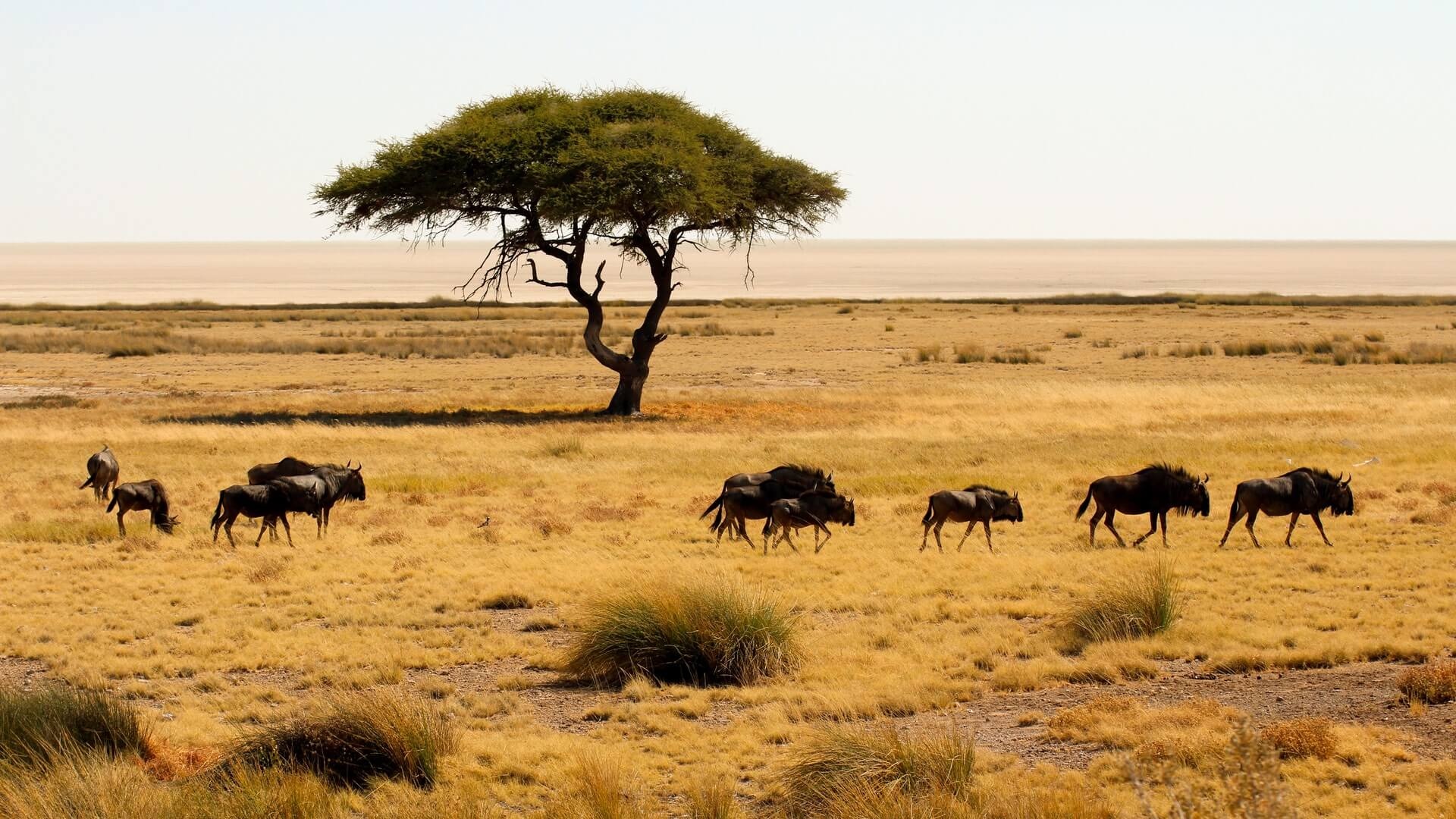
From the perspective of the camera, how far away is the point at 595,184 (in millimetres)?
36156

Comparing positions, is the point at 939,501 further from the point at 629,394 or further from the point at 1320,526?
the point at 629,394

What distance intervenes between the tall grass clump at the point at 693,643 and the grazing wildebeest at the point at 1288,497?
304 inches

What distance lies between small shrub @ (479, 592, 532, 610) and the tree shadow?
728 inches

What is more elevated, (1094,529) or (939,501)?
(939,501)

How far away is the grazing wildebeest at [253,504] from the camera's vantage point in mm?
18281

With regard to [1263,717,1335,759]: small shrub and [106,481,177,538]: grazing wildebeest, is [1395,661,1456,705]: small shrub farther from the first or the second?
[106,481,177,538]: grazing wildebeest

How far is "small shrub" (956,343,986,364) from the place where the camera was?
169ft

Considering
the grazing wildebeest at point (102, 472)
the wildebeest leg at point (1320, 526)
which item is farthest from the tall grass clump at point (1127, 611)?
the grazing wildebeest at point (102, 472)

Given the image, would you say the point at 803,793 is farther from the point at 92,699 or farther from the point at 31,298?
the point at 31,298

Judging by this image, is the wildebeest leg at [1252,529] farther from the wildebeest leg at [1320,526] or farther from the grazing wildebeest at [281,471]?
the grazing wildebeest at [281,471]

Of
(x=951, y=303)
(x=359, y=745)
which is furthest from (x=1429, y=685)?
(x=951, y=303)

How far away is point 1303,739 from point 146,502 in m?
15.3

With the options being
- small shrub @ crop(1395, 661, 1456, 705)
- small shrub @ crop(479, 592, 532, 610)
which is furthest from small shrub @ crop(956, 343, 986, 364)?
small shrub @ crop(1395, 661, 1456, 705)

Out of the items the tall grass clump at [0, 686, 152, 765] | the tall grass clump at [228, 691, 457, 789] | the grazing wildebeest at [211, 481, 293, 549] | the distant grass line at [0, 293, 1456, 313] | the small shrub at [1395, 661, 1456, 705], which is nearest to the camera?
the tall grass clump at [0, 686, 152, 765]
